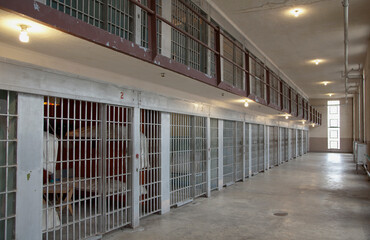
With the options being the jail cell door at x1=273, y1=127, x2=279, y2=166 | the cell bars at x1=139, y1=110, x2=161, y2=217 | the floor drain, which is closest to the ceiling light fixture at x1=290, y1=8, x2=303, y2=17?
the cell bars at x1=139, y1=110, x2=161, y2=217

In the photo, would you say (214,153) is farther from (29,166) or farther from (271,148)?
(271,148)

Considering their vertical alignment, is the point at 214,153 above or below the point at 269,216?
above

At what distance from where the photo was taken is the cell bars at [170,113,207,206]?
8203 mm

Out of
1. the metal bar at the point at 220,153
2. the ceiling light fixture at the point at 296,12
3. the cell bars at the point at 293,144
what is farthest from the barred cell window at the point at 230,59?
the cell bars at the point at 293,144

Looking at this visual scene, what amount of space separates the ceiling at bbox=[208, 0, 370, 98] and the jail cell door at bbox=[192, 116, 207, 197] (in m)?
3.39

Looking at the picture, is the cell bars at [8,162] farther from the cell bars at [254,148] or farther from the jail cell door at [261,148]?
the jail cell door at [261,148]

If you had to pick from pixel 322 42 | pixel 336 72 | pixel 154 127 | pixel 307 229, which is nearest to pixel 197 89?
pixel 154 127

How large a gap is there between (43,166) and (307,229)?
5.00 metres

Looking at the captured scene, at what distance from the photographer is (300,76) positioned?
19.2 metres

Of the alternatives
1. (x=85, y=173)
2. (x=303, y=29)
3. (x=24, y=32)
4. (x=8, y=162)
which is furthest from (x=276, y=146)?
(x=24, y=32)

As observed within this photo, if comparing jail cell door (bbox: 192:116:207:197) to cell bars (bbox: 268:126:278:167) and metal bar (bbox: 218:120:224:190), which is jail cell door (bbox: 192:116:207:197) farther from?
cell bars (bbox: 268:126:278:167)

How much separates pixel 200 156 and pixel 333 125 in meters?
26.1

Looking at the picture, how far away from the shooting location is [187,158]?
8.74 metres

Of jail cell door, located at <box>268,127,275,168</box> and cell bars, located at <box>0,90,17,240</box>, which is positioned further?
jail cell door, located at <box>268,127,275,168</box>
